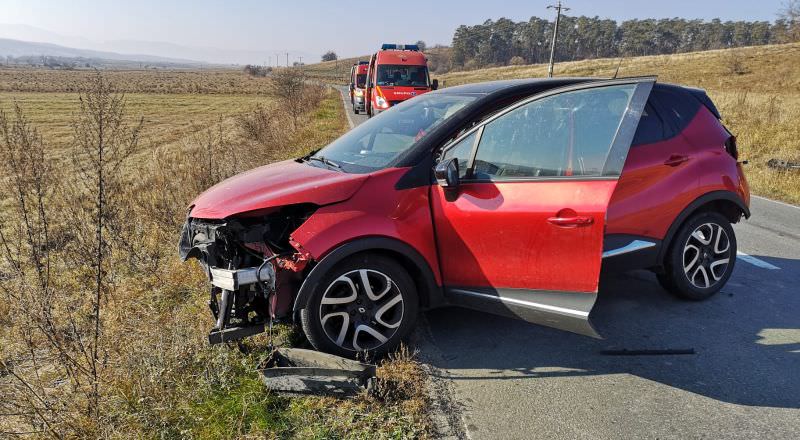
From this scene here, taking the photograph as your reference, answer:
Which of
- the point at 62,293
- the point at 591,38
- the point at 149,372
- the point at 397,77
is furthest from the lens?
the point at 591,38

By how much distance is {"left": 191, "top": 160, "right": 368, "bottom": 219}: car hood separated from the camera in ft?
11.2

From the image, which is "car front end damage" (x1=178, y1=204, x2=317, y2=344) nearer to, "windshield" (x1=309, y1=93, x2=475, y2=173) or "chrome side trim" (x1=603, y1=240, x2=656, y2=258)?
"windshield" (x1=309, y1=93, x2=475, y2=173)

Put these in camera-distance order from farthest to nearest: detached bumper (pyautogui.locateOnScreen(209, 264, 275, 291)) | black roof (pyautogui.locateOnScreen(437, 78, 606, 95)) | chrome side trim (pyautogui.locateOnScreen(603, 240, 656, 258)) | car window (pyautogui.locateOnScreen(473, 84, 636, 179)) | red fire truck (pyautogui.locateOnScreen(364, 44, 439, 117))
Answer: red fire truck (pyautogui.locateOnScreen(364, 44, 439, 117)) < black roof (pyautogui.locateOnScreen(437, 78, 606, 95)) < chrome side trim (pyautogui.locateOnScreen(603, 240, 656, 258)) < car window (pyautogui.locateOnScreen(473, 84, 636, 179)) < detached bumper (pyautogui.locateOnScreen(209, 264, 275, 291))

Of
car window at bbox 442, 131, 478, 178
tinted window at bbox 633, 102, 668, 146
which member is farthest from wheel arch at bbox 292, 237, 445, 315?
tinted window at bbox 633, 102, 668, 146

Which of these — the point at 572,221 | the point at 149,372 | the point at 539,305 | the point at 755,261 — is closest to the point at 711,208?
the point at 755,261

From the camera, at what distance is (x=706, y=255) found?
15.2 feet

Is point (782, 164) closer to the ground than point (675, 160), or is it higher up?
closer to the ground

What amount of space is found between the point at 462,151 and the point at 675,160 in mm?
1937

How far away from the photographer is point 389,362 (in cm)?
347

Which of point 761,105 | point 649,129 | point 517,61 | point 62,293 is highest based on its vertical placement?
point 517,61

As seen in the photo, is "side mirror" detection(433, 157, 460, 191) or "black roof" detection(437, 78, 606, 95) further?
"black roof" detection(437, 78, 606, 95)

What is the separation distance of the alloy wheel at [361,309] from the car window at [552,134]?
1004 mm

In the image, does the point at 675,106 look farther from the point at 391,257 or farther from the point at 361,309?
the point at 361,309

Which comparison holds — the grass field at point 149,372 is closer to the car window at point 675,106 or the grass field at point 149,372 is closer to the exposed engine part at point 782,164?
the car window at point 675,106
